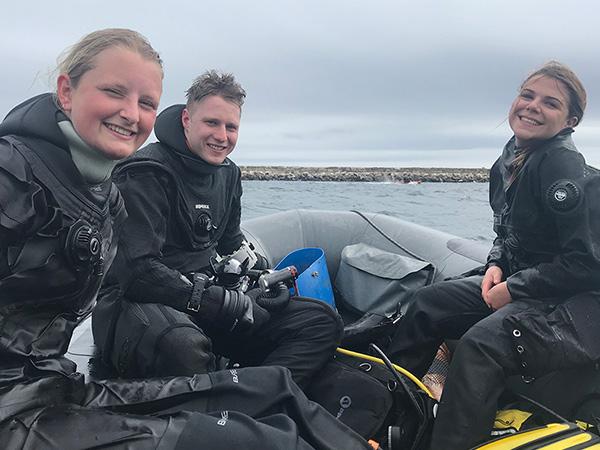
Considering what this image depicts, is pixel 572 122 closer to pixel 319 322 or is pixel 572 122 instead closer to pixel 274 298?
pixel 319 322

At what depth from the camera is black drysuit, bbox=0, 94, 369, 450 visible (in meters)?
1.24

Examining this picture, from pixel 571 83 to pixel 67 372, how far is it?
7.13 feet

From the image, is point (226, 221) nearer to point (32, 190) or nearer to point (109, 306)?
point (109, 306)

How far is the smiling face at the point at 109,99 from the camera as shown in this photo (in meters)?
1.44

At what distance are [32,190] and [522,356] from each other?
1712mm

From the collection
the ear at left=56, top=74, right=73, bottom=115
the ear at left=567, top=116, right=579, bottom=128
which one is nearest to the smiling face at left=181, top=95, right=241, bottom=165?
the ear at left=56, top=74, right=73, bottom=115

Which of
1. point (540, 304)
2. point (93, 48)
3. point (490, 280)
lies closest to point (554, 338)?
point (540, 304)

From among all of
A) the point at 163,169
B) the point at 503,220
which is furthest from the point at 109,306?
the point at 503,220

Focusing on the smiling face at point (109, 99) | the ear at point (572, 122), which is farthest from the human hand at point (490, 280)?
the smiling face at point (109, 99)

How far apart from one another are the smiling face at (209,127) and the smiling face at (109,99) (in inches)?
30.7

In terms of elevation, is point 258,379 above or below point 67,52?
below

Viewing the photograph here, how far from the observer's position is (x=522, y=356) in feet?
6.53

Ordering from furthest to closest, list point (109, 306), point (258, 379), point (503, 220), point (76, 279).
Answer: point (503, 220), point (109, 306), point (258, 379), point (76, 279)

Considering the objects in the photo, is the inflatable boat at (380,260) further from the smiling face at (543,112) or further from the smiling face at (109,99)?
the smiling face at (109,99)
